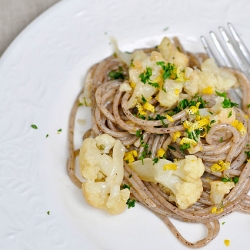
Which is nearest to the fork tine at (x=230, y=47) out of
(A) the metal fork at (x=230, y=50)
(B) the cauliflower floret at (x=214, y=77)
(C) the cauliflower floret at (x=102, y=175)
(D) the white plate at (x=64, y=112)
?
(A) the metal fork at (x=230, y=50)

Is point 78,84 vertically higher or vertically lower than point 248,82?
higher

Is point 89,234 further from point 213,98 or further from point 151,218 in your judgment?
point 213,98

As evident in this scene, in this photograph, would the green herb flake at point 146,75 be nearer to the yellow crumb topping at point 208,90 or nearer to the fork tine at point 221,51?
the yellow crumb topping at point 208,90

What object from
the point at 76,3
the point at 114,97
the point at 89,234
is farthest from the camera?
the point at 76,3

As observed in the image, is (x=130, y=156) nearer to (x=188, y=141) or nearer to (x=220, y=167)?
(x=188, y=141)

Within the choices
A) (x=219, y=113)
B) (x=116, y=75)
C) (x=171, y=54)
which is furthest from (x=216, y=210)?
(x=116, y=75)

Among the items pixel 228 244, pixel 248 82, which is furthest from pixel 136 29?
pixel 228 244

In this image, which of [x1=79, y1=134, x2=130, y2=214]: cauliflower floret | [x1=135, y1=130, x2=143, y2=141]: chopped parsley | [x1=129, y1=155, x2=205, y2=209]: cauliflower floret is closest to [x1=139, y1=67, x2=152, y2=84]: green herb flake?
[x1=135, y1=130, x2=143, y2=141]: chopped parsley

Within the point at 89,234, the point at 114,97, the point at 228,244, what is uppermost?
the point at 114,97
